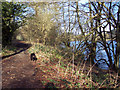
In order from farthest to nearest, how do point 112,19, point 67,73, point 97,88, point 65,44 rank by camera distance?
point 65,44
point 112,19
point 67,73
point 97,88

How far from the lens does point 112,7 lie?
6.53 m

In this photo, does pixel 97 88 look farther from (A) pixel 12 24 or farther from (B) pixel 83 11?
(A) pixel 12 24

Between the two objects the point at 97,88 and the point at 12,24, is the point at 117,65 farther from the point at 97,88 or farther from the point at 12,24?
the point at 12,24

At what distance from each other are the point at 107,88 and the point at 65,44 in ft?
15.5

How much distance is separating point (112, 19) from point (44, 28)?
5394mm

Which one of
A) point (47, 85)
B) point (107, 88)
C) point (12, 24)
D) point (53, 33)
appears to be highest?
point (12, 24)

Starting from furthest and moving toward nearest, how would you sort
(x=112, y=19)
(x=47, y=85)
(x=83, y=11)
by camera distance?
1. (x=83, y=11)
2. (x=112, y=19)
3. (x=47, y=85)

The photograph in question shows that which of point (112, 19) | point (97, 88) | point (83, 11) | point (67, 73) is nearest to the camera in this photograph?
point (97, 88)

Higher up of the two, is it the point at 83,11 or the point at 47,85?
the point at 83,11

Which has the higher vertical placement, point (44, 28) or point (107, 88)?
point (44, 28)

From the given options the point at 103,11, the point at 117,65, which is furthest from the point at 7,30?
the point at 117,65

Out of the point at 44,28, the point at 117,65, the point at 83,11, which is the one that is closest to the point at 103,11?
the point at 83,11

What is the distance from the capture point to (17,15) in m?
7.42

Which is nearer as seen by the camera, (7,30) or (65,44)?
(7,30)
